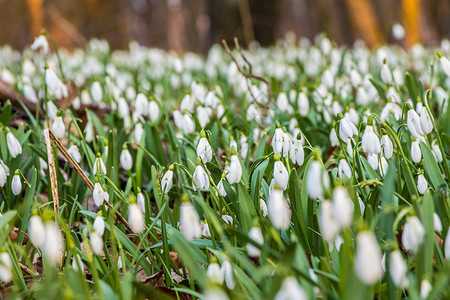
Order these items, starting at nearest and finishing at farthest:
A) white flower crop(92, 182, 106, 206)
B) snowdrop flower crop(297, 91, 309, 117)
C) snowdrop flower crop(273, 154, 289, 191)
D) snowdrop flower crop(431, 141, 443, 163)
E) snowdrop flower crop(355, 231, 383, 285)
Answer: snowdrop flower crop(355, 231, 383, 285), snowdrop flower crop(273, 154, 289, 191), white flower crop(92, 182, 106, 206), snowdrop flower crop(431, 141, 443, 163), snowdrop flower crop(297, 91, 309, 117)

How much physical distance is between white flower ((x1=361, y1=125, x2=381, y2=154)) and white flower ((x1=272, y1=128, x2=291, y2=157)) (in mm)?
232

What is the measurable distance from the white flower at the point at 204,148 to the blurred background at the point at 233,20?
5506 mm

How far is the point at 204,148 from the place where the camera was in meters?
1.79

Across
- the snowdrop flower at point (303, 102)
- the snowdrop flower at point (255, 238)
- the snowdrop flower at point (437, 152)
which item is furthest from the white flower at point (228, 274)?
the snowdrop flower at point (303, 102)

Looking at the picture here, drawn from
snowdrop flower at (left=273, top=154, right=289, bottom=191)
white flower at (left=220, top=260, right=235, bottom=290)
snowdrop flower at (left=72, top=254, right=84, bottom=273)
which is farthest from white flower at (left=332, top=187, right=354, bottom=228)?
snowdrop flower at (left=72, top=254, right=84, bottom=273)

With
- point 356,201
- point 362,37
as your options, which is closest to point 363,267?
point 356,201

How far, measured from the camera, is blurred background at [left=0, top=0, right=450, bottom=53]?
745cm

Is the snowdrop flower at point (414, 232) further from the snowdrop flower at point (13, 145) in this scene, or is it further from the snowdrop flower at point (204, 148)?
the snowdrop flower at point (13, 145)

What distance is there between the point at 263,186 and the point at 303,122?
3.66 ft

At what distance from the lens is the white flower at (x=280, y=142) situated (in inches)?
67.7

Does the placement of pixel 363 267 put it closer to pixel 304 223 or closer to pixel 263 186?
pixel 304 223

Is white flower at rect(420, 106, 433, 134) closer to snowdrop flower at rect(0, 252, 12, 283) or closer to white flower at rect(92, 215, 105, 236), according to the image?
white flower at rect(92, 215, 105, 236)

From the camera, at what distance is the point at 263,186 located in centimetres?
182

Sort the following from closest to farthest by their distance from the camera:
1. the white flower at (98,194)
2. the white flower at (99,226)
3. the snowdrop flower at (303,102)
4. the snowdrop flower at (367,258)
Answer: the snowdrop flower at (367,258) < the white flower at (99,226) < the white flower at (98,194) < the snowdrop flower at (303,102)
